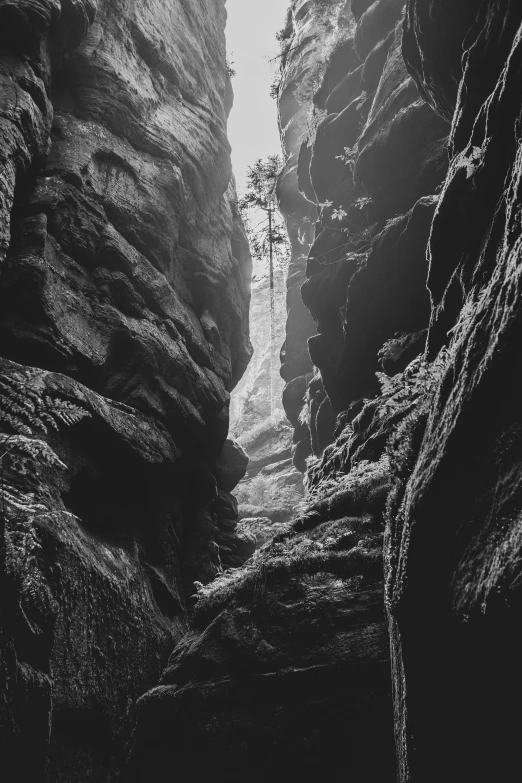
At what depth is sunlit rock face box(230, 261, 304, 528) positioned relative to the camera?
27.8 m

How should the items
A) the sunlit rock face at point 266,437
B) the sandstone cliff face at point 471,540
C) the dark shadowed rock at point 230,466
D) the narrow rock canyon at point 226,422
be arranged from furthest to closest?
the sunlit rock face at point 266,437, the dark shadowed rock at point 230,466, the narrow rock canyon at point 226,422, the sandstone cliff face at point 471,540

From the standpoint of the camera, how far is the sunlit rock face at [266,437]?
2781 cm

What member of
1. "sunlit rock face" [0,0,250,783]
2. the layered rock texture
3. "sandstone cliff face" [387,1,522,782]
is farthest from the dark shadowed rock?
"sandstone cliff face" [387,1,522,782]

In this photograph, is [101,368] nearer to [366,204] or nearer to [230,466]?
[366,204]

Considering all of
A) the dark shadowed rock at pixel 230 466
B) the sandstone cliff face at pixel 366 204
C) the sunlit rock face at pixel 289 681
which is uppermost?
the sandstone cliff face at pixel 366 204

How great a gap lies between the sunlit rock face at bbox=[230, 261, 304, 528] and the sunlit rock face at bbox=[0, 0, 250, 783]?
3.91 metres

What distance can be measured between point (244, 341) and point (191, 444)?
30.1 feet

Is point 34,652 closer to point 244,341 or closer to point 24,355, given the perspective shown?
point 24,355

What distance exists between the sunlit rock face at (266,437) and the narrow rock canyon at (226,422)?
409 cm

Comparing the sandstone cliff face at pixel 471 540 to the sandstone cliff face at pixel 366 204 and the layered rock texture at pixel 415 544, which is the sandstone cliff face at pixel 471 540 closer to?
the layered rock texture at pixel 415 544

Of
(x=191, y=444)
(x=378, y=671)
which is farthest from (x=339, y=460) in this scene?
(x=378, y=671)

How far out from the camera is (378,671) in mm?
5891

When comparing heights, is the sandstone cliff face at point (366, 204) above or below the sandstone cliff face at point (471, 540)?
above

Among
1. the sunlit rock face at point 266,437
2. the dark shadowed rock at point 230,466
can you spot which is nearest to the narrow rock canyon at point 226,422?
the dark shadowed rock at point 230,466
